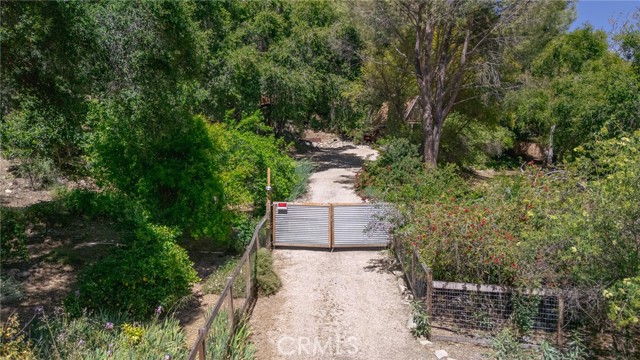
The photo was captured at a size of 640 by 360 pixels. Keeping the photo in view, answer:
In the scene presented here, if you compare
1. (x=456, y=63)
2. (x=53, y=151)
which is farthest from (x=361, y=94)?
(x=53, y=151)

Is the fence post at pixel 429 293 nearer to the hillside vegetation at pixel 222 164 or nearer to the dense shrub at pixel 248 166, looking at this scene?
the hillside vegetation at pixel 222 164

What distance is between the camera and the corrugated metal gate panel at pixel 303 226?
12.4m

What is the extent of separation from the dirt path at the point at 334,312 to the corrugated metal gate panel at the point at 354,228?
0.31 m

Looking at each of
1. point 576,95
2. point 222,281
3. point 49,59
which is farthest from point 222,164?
point 576,95

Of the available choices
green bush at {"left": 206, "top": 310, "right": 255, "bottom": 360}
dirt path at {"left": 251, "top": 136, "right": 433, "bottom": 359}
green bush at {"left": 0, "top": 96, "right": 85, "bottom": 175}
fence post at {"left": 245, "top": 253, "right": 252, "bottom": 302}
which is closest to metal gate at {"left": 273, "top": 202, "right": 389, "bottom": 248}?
dirt path at {"left": 251, "top": 136, "right": 433, "bottom": 359}

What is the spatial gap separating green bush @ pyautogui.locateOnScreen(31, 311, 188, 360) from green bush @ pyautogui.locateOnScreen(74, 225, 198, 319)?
591mm

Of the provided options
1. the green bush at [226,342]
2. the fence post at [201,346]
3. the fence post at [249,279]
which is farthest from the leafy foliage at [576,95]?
the fence post at [201,346]

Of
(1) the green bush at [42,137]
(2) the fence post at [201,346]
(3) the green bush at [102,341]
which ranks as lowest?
(3) the green bush at [102,341]

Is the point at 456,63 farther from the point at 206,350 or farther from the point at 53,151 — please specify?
the point at 206,350

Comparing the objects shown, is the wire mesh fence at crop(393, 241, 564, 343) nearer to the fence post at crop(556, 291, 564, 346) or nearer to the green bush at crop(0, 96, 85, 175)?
the fence post at crop(556, 291, 564, 346)

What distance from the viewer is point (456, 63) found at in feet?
70.7

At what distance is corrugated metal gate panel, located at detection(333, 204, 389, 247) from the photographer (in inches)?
482

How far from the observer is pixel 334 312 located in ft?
29.6

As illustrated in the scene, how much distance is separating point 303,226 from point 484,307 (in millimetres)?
5587
